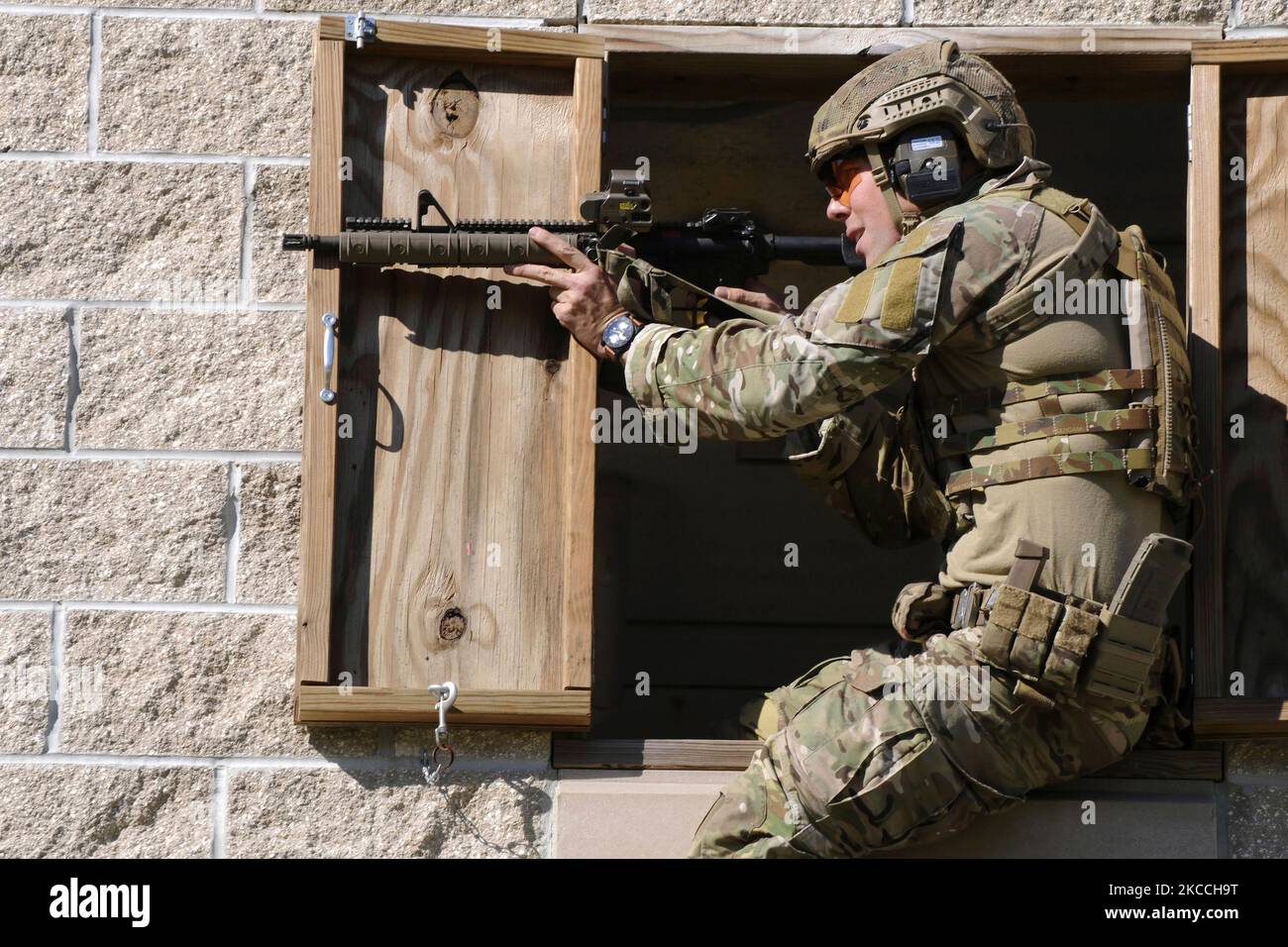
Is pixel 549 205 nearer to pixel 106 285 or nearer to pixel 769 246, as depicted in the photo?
pixel 769 246

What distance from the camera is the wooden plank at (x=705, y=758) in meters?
4.48

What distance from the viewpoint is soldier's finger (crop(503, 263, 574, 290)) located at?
446 cm

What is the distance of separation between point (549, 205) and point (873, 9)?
38.9 inches

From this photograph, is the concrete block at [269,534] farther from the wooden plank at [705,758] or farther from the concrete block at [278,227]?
the wooden plank at [705,758]

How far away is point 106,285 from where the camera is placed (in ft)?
15.6

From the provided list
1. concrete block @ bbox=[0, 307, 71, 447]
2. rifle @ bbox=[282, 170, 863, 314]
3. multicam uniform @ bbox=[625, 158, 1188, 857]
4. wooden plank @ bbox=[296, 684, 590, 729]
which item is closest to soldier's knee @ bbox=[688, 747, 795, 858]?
multicam uniform @ bbox=[625, 158, 1188, 857]

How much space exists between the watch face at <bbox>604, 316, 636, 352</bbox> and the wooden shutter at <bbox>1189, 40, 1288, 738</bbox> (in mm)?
1395

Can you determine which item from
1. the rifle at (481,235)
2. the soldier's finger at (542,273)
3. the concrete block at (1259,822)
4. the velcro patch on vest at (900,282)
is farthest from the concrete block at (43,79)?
the concrete block at (1259,822)

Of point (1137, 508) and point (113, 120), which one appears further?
point (113, 120)

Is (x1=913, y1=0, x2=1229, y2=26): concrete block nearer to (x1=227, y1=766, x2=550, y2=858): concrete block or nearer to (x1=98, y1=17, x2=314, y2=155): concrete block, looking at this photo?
(x1=98, y1=17, x2=314, y2=155): concrete block

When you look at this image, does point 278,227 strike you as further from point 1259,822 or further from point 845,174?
point 1259,822

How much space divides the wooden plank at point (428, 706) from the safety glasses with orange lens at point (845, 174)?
137 centimetres

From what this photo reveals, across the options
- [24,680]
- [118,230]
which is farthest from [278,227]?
[24,680]
